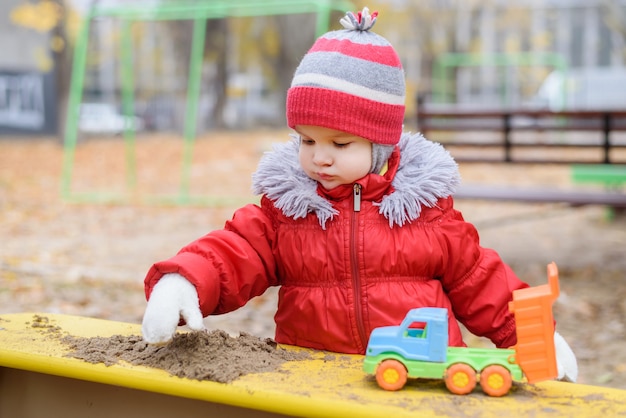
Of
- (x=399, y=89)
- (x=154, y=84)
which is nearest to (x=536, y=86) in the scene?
(x=154, y=84)

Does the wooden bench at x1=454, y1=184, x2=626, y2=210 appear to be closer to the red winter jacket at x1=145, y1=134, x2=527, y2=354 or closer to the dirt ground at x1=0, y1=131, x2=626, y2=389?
the dirt ground at x1=0, y1=131, x2=626, y2=389

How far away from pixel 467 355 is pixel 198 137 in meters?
18.3

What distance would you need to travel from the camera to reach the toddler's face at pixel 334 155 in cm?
203

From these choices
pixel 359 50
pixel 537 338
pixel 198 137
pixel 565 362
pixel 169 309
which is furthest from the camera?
pixel 198 137

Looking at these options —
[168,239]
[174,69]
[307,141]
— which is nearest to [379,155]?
[307,141]

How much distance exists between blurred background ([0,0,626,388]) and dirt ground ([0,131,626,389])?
2 cm

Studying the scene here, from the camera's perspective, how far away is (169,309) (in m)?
1.79

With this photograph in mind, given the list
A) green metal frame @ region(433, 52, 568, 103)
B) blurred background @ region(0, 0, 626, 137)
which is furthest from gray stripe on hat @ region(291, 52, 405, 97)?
green metal frame @ region(433, 52, 568, 103)

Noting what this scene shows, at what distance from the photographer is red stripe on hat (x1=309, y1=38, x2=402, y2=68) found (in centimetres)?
201

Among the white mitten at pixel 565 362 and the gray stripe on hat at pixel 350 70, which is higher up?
the gray stripe on hat at pixel 350 70

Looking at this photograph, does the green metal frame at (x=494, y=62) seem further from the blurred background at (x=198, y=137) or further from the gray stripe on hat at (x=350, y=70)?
the gray stripe on hat at (x=350, y=70)

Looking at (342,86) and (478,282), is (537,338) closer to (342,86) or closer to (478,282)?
(478,282)

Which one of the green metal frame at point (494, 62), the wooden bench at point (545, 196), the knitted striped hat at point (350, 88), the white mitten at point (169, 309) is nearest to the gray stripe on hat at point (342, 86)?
the knitted striped hat at point (350, 88)

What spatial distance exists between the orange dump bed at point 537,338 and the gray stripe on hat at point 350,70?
0.64m
